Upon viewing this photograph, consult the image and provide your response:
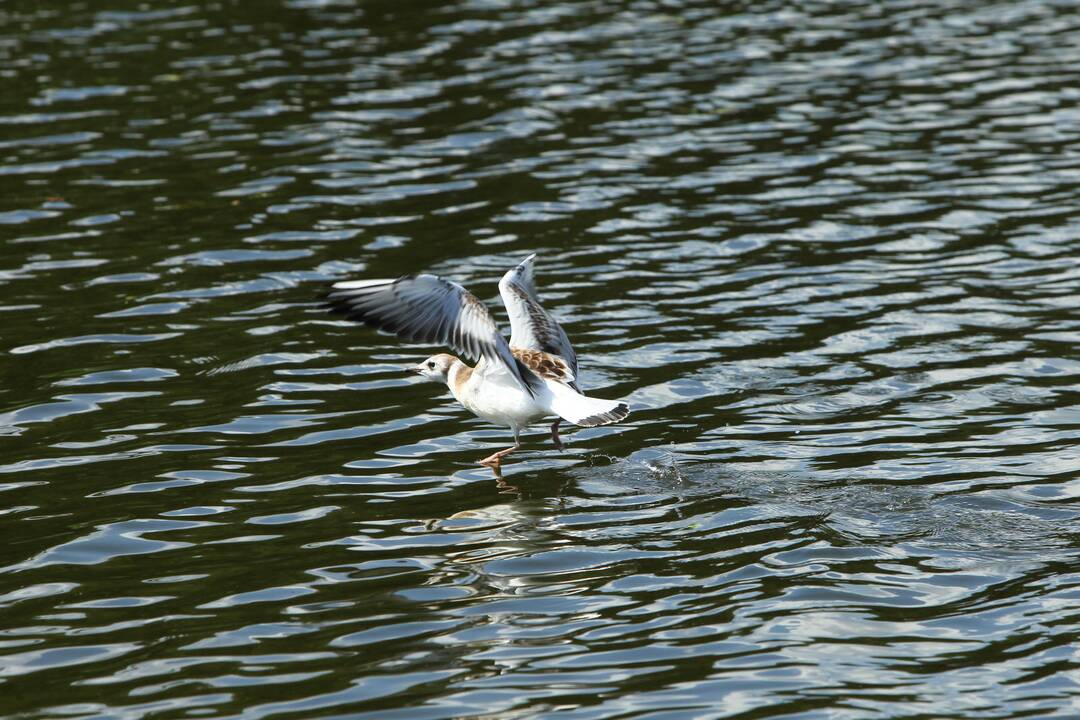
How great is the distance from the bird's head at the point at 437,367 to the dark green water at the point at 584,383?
368 millimetres

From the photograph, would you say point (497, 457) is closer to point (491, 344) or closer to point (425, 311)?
point (491, 344)

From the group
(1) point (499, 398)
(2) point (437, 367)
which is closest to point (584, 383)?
(2) point (437, 367)

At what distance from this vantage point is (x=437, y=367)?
11.1 meters

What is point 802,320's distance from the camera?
12.8 m

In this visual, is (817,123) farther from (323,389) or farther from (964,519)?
(964,519)

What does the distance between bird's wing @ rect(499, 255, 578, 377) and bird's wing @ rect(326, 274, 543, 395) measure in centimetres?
109

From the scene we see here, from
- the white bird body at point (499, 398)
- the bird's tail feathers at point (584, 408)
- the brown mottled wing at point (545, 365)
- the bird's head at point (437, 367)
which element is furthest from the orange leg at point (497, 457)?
the bird's head at point (437, 367)

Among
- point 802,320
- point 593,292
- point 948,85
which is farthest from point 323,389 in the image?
point 948,85

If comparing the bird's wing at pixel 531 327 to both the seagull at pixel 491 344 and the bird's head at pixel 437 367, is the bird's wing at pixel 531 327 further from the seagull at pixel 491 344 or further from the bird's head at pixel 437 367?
the bird's head at pixel 437 367

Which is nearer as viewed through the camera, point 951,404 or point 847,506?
point 847,506

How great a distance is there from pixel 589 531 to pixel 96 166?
426 inches

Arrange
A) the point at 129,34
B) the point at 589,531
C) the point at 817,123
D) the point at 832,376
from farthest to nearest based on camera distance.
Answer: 1. the point at 129,34
2. the point at 817,123
3. the point at 832,376
4. the point at 589,531

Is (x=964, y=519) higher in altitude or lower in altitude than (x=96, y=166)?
lower

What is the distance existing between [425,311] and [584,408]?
124cm
